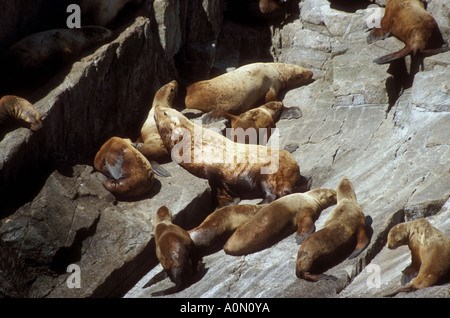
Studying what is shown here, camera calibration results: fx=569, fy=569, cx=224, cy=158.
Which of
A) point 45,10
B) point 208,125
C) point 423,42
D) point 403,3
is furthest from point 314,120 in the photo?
point 45,10

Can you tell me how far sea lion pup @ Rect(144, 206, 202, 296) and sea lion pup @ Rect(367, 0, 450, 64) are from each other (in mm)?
4476

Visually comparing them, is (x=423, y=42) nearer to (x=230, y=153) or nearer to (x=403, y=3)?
(x=403, y=3)

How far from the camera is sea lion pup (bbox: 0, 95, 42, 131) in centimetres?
588

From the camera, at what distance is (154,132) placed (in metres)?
7.41

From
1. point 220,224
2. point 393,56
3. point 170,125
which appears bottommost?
point 220,224

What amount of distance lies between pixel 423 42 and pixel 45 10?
17.7ft

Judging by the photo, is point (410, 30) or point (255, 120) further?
point (410, 30)

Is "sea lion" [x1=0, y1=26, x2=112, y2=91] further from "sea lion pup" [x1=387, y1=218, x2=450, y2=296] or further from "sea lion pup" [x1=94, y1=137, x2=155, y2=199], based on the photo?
"sea lion pup" [x1=387, y1=218, x2=450, y2=296]

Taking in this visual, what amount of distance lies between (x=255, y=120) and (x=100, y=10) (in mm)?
2629

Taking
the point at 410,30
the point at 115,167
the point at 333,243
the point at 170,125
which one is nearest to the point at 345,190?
the point at 333,243

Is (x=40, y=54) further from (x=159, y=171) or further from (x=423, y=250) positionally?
(x=423, y=250)

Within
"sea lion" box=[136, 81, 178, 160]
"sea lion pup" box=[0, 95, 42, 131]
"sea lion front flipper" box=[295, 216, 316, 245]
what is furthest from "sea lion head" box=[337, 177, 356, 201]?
"sea lion pup" box=[0, 95, 42, 131]

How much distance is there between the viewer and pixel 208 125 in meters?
7.84

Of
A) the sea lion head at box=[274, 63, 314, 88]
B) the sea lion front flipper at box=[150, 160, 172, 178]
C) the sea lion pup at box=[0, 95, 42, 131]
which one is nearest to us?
the sea lion pup at box=[0, 95, 42, 131]
